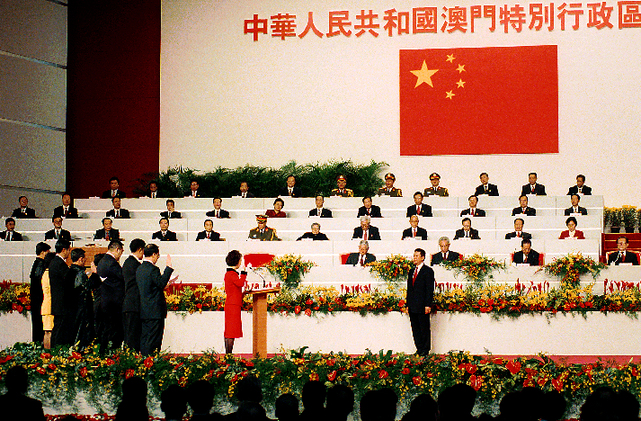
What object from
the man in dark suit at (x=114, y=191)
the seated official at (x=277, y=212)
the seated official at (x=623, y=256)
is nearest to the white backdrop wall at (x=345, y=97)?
the man in dark suit at (x=114, y=191)

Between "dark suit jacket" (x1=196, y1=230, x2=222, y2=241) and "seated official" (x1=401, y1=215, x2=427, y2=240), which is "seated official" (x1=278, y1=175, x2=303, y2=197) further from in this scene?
"seated official" (x1=401, y1=215, x2=427, y2=240)

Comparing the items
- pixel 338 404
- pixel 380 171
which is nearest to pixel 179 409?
pixel 338 404

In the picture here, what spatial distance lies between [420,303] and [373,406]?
4.66 m

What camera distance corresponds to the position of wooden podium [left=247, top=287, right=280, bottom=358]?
6.79m

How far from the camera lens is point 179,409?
11.3 feet

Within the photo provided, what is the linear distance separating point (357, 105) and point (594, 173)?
15.8ft

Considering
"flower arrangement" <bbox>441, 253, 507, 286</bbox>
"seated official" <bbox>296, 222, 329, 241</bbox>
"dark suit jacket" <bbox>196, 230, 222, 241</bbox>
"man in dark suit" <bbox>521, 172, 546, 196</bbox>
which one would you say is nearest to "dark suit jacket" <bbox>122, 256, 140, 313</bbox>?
"flower arrangement" <bbox>441, 253, 507, 286</bbox>

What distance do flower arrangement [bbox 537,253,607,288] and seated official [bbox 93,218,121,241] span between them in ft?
21.0

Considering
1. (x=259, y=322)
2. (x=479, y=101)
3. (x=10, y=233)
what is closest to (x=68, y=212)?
(x=10, y=233)

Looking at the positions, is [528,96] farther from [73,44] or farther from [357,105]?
[73,44]

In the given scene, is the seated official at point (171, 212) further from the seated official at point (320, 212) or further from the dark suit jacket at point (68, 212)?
the seated official at point (320, 212)

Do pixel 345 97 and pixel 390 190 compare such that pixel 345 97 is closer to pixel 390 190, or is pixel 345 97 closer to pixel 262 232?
pixel 390 190

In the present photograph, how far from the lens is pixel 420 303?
775cm

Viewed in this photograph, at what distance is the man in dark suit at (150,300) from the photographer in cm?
643
